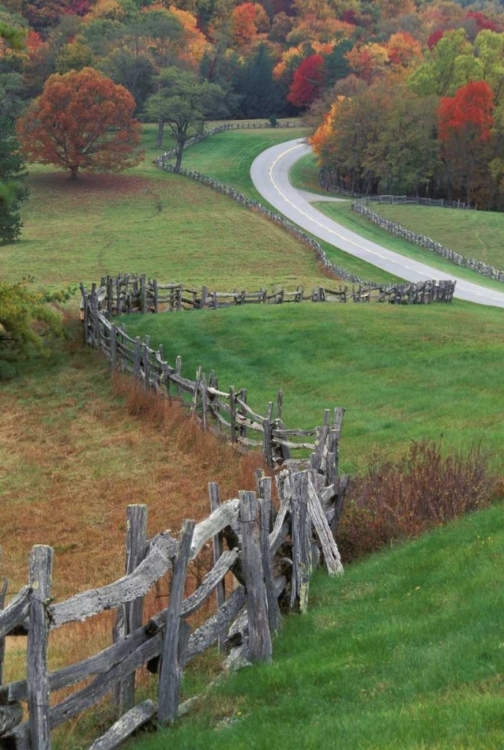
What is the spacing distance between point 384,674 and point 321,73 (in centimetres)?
13296

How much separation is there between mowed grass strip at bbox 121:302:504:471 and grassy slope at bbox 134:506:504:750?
7.04 metres

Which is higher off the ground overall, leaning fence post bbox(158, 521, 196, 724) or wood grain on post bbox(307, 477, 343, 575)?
leaning fence post bbox(158, 521, 196, 724)

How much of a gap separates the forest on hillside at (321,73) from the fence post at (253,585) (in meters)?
49.9

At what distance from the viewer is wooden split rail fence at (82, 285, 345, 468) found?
16.5 meters

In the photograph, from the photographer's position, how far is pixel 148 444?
2288cm

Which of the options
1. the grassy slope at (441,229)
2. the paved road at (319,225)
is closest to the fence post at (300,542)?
the paved road at (319,225)

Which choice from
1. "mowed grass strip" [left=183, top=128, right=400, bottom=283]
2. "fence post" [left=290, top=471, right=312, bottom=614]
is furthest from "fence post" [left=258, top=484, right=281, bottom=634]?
"mowed grass strip" [left=183, top=128, right=400, bottom=283]

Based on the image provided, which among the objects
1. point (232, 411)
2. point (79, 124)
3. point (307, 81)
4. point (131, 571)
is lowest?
point (232, 411)

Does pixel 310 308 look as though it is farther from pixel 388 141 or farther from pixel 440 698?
pixel 388 141

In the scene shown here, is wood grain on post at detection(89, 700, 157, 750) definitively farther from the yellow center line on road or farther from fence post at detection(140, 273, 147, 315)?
the yellow center line on road

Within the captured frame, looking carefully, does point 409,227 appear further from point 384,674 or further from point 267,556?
point 384,674

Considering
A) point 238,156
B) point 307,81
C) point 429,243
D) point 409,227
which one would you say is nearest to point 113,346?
point 429,243

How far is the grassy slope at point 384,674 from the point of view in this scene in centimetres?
672

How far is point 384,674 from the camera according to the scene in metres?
8.03
